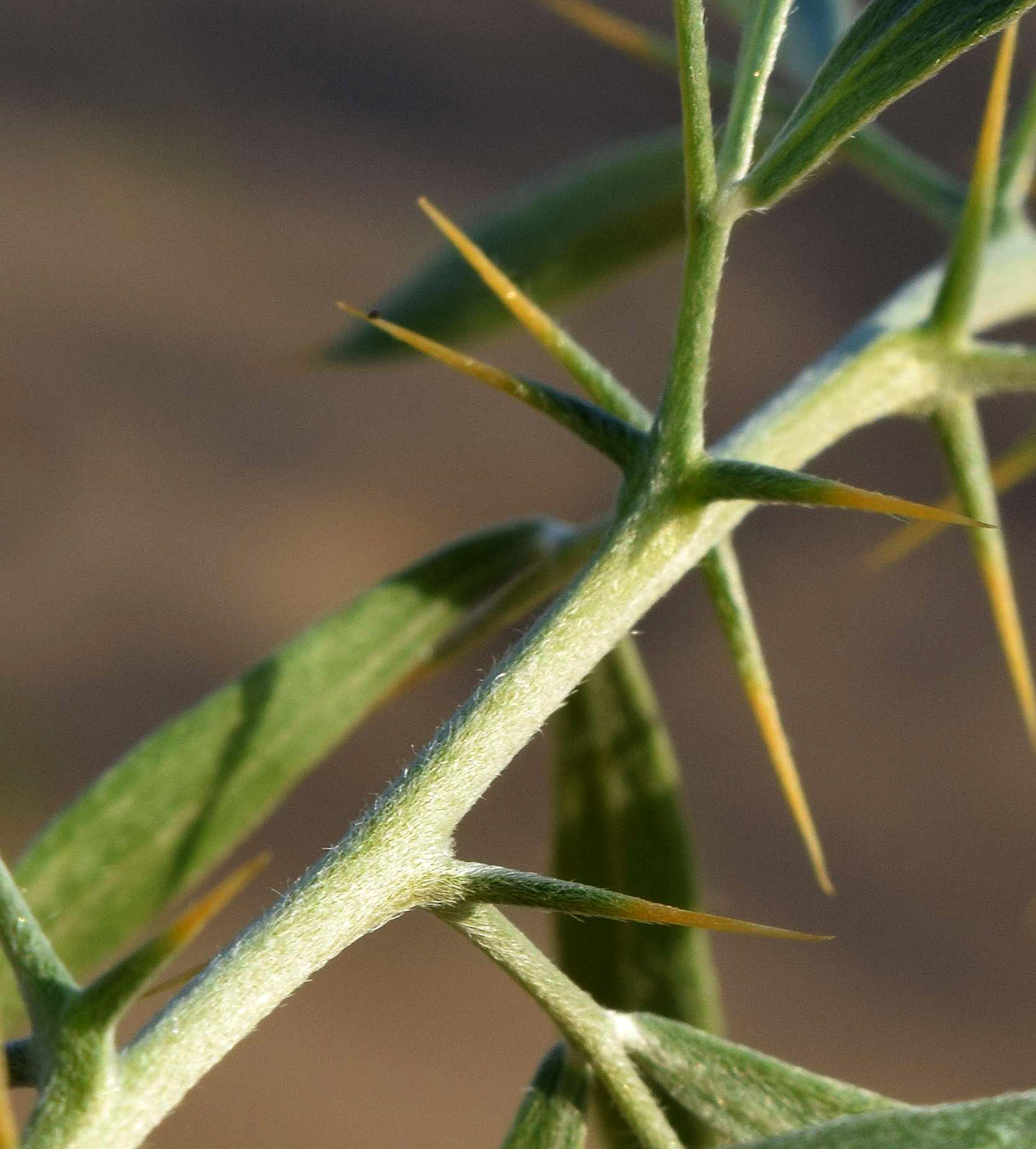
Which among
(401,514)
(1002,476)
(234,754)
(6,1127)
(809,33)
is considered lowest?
(6,1127)

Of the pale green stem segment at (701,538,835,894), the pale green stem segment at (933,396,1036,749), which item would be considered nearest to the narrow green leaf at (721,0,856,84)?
the pale green stem segment at (933,396,1036,749)

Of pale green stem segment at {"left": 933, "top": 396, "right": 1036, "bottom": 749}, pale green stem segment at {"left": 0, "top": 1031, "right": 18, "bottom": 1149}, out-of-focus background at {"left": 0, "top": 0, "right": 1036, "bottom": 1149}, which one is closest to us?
pale green stem segment at {"left": 0, "top": 1031, "right": 18, "bottom": 1149}

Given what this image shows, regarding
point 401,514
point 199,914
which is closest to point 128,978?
point 199,914

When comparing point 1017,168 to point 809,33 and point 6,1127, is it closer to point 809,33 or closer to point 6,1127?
point 809,33

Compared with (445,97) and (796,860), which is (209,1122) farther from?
(445,97)

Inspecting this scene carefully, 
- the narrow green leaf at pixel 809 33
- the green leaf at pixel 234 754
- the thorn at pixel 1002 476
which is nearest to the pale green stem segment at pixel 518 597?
the green leaf at pixel 234 754

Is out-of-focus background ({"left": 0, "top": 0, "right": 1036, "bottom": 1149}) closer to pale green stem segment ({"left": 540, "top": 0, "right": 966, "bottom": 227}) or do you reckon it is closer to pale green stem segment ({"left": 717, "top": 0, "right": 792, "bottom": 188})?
pale green stem segment ({"left": 540, "top": 0, "right": 966, "bottom": 227})

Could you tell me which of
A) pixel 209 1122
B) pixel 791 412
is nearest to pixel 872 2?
pixel 791 412
